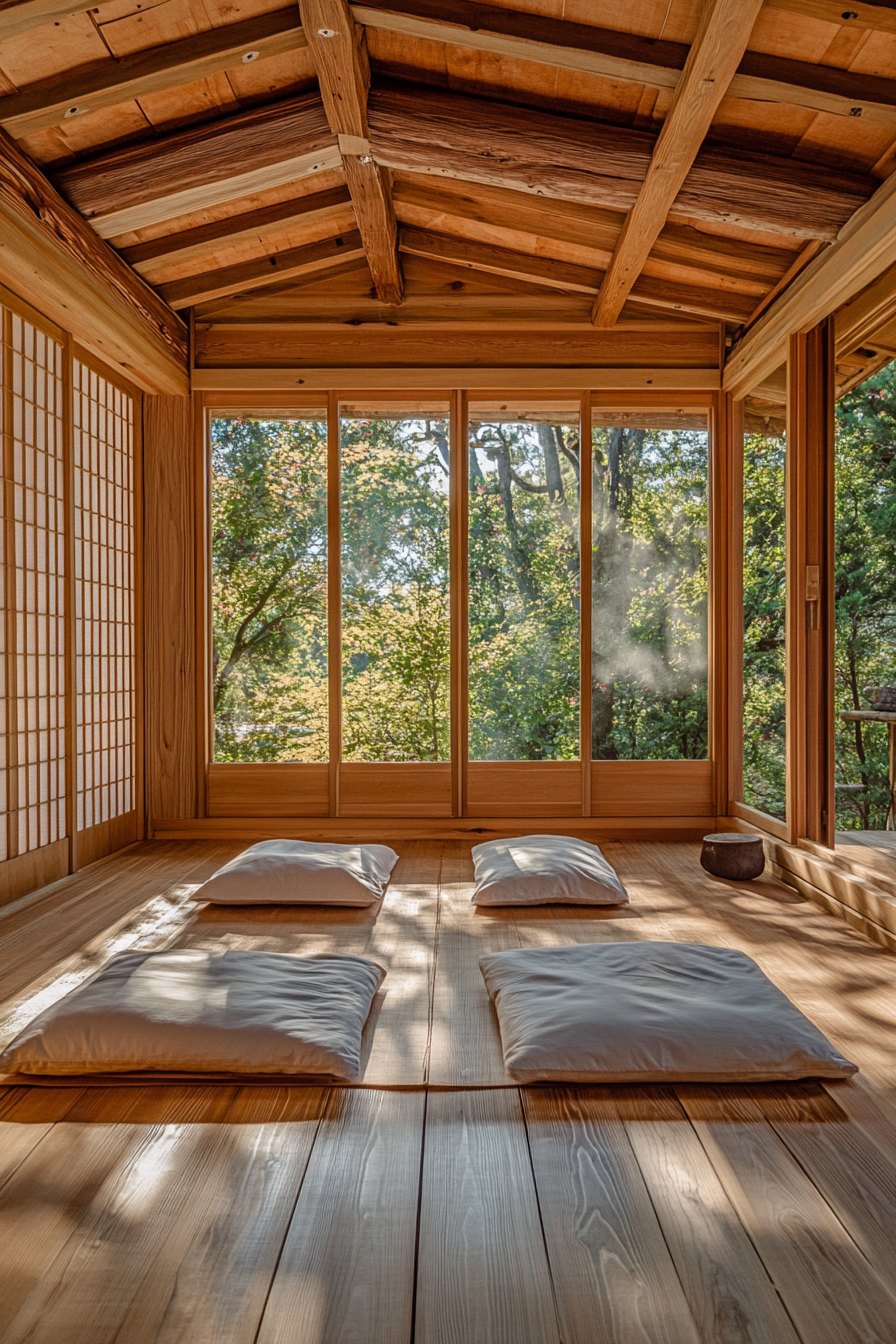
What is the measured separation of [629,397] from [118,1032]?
427 centimetres

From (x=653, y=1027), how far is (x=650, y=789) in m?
3.20

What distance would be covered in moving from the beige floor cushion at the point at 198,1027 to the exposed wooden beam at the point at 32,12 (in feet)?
8.79

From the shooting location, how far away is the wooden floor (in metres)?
1.31

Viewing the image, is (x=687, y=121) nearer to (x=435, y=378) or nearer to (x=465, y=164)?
(x=465, y=164)

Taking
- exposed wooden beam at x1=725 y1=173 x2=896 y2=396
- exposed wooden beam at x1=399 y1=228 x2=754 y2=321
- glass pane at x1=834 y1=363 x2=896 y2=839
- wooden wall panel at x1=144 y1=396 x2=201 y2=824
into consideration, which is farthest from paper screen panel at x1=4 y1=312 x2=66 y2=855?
glass pane at x1=834 y1=363 x2=896 y2=839

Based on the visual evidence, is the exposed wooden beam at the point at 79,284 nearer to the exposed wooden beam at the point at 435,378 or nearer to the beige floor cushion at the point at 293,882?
the exposed wooden beam at the point at 435,378

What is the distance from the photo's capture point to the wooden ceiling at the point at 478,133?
295cm

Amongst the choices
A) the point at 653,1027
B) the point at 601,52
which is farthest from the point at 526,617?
the point at 653,1027

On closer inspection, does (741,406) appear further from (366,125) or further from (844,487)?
(366,125)

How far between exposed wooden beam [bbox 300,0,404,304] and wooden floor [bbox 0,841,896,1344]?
2898 millimetres

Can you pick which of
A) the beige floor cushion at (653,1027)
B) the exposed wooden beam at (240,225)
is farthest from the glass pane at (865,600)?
the exposed wooden beam at (240,225)

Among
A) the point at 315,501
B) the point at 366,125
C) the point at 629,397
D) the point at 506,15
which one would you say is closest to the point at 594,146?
the point at 506,15

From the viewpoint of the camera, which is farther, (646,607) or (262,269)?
(646,607)

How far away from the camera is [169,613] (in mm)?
5223
